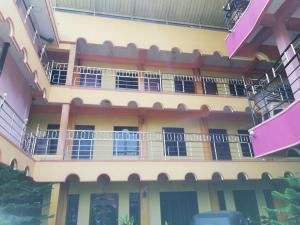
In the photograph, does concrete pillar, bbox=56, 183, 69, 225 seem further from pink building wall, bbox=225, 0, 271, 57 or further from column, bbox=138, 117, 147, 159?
pink building wall, bbox=225, 0, 271, 57

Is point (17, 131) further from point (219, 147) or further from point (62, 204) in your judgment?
point (219, 147)

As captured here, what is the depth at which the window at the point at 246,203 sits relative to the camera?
1096cm

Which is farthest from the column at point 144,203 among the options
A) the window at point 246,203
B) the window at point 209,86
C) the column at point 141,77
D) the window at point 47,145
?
the window at point 209,86

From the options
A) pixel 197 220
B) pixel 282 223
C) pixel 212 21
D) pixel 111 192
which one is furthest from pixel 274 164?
pixel 212 21

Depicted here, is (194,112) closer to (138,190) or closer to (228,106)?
(228,106)

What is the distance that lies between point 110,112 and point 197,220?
5.92 metres

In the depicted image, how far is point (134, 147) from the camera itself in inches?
428

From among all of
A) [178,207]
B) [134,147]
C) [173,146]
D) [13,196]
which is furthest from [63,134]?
[178,207]

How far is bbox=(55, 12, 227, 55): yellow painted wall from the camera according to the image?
10.5 m

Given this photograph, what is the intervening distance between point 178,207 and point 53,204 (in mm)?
4971

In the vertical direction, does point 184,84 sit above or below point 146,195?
above

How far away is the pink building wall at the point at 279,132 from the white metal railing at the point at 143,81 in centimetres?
535

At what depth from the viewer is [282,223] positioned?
6.19 meters

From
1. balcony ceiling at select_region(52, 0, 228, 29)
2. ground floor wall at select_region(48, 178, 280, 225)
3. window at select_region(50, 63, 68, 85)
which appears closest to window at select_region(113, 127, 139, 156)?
ground floor wall at select_region(48, 178, 280, 225)
